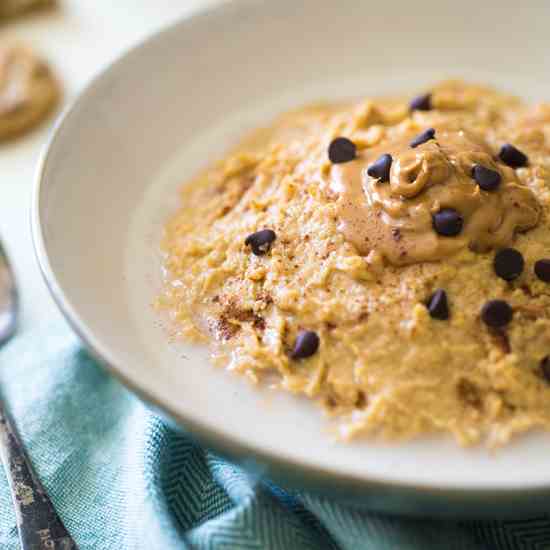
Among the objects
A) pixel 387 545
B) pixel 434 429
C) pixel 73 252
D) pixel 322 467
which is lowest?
pixel 387 545

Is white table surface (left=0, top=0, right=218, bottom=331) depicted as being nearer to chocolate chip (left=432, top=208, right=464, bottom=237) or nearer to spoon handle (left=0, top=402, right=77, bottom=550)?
spoon handle (left=0, top=402, right=77, bottom=550)

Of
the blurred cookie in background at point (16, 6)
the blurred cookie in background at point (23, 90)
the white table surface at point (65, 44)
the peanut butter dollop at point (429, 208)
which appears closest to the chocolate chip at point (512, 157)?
the peanut butter dollop at point (429, 208)

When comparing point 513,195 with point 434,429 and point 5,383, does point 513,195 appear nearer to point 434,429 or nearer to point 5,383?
point 434,429

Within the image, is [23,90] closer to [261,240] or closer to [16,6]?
[16,6]

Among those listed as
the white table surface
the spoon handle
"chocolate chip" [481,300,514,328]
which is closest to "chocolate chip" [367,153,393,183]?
"chocolate chip" [481,300,514,328]

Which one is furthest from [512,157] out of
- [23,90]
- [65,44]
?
[65,44]

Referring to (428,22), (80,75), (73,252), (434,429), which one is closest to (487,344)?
(434,429)

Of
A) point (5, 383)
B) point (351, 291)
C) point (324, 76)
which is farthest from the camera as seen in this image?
point (324, 76)

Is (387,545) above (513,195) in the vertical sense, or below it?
below
